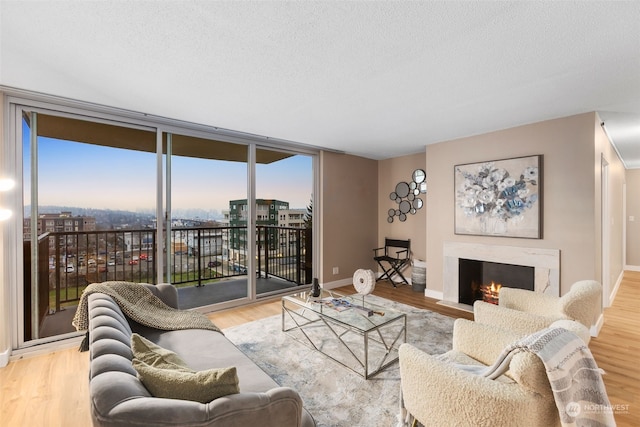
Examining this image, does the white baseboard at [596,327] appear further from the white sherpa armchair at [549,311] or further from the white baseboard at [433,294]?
the white baseboard at [433,294]

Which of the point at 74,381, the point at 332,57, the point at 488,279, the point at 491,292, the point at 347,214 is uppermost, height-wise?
the point at 332,57

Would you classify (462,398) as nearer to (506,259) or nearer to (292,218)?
(506,259)

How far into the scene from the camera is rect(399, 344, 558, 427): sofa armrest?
1.16 metres

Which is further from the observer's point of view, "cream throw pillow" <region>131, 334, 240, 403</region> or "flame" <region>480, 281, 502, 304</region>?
"flame" <region>480, 281, 502, 304</region>

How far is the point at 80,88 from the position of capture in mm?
2506

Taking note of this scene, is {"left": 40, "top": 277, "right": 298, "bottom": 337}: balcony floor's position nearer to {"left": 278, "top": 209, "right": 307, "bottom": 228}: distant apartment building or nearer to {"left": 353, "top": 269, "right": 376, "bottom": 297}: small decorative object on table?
{"left": 278, "top": 209, "right": 307, "bottom": 228}: distant apartment building

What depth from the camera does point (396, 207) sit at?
5.54 m

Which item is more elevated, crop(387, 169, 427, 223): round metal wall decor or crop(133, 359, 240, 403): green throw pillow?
crop(387, 169, 427, 223): round metal wall decor

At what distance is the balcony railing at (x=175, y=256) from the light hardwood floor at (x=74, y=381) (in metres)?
0.86

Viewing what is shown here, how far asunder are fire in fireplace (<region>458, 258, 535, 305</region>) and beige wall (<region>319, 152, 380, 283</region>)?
1828 mm

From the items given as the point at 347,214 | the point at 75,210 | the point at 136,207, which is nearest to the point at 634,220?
the point at 347,214

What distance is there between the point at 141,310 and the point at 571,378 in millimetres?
2646

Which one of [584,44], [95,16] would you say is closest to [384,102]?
[584,44]

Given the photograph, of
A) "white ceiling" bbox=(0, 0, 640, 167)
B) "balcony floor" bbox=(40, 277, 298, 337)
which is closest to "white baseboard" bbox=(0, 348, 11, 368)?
"balcony floor" bbox=(40, 277, 298, 337)
